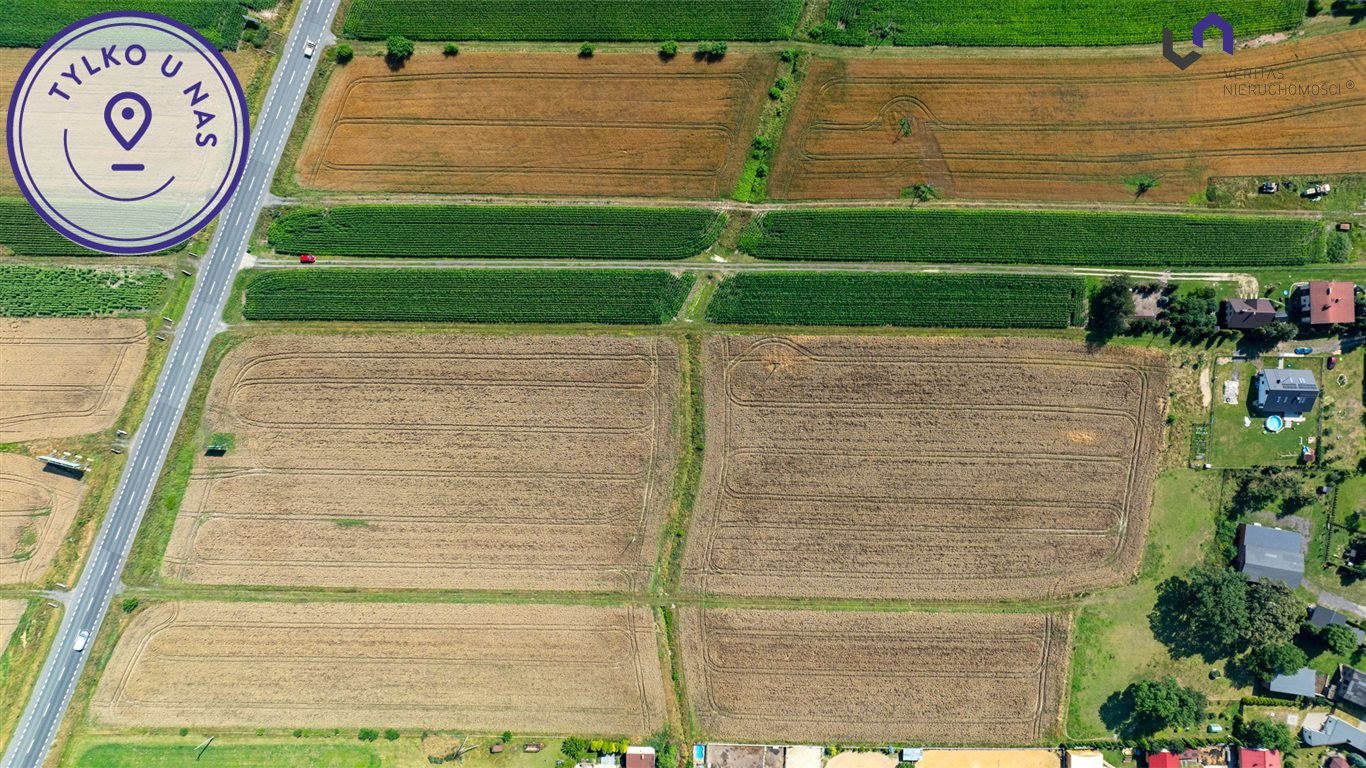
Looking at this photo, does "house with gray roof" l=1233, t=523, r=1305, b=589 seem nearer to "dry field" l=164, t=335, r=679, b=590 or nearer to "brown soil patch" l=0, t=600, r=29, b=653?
"dry field" l=164, t=335, r=679, b=590

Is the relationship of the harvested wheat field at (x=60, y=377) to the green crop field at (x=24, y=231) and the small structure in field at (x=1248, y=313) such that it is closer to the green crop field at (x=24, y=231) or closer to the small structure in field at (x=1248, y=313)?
the green crop field at (x=24, y=231)

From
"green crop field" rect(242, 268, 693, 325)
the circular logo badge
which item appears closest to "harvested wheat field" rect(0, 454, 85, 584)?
the circular logo badge

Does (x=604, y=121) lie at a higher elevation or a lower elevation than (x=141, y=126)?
higher

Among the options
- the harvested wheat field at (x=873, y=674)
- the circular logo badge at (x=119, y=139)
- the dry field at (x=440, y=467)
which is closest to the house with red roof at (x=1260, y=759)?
the harvested wheat field at (x=873, y=674)

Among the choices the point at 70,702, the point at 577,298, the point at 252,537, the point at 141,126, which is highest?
the point at 141,126

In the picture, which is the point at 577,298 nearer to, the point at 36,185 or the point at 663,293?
the point at 663,293

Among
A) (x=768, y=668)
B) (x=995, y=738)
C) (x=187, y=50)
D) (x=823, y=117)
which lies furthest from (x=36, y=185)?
(x=995, y=738)
